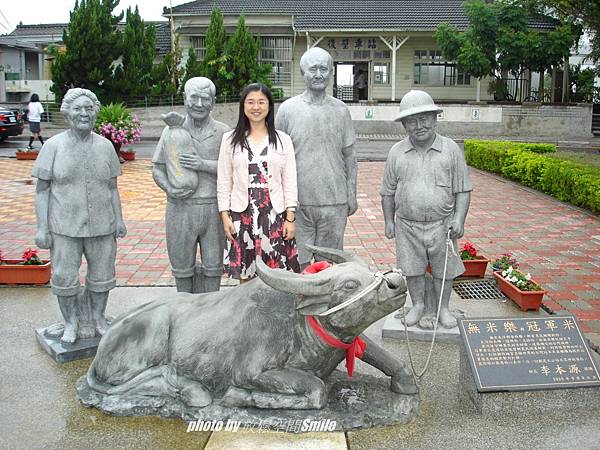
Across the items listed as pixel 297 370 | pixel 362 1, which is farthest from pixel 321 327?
pixel 362 1

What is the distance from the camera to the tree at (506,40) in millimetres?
22359

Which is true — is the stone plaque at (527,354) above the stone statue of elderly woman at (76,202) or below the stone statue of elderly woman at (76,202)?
below

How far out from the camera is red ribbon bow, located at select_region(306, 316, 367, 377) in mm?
3570

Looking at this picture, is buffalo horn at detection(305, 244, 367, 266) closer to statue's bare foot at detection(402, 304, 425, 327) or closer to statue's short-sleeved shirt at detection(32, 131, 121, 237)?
statue's bare foot at detection(402, 304, 425, 327)

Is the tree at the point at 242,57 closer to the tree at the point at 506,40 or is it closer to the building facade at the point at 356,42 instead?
the building facade at the point at 356,42

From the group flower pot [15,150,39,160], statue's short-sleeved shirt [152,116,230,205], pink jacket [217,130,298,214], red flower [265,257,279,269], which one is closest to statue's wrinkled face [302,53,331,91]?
pink jacket [217,130,298,214]

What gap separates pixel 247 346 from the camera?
3.70 m

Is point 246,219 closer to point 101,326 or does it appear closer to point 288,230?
point 288,230

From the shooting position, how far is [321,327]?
3564mm

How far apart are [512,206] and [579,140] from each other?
1394cm

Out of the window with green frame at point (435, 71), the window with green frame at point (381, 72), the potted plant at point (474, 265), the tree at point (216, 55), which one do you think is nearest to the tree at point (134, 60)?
the tree at point (216, 55)

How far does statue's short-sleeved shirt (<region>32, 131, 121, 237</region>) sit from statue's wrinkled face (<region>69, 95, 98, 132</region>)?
0.14 m

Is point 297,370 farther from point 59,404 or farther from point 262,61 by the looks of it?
point 262,61

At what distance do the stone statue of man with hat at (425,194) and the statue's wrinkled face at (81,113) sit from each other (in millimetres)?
2187
